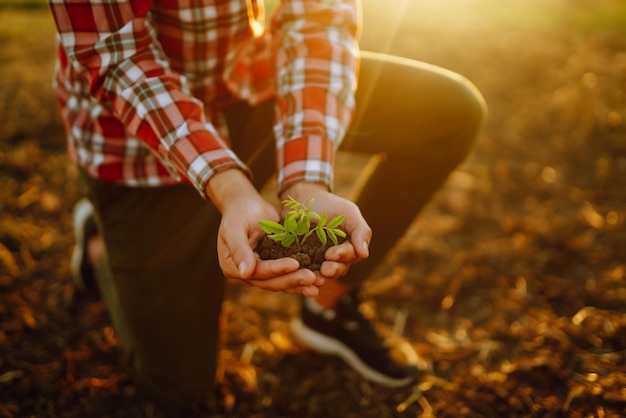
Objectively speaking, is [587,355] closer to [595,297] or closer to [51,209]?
[595,297]

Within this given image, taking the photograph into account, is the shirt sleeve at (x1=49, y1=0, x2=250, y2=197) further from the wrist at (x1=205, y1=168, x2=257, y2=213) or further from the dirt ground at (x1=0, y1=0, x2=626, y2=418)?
the dirt ground at (x1=0, y1=0, x2=626, y2=418)

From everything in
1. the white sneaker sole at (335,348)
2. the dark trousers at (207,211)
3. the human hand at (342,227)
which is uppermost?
the human hand at (342,227)

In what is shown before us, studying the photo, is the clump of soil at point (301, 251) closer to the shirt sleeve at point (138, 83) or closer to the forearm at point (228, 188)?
the forearm at point (228, 188)

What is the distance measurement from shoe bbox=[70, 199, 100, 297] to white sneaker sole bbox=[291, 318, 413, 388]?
1037 millimetres

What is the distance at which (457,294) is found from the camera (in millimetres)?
2623

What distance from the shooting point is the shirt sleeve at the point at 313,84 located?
1690mm

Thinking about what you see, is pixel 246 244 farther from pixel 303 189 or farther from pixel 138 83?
pixel 138 83

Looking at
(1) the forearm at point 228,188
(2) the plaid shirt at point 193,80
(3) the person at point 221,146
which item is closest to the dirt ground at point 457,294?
(3) the person at point 221,146

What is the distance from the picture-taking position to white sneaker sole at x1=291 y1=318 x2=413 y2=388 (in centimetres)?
221

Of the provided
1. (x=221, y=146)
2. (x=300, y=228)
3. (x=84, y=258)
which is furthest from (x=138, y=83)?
(x=84, y=258)

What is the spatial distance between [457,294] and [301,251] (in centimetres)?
144

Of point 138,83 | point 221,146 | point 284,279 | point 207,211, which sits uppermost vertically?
point 138,83

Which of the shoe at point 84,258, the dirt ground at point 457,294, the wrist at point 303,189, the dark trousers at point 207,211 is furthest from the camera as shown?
the shoe at point 84,258

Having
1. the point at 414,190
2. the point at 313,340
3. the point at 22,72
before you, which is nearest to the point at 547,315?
the point at 414,190
